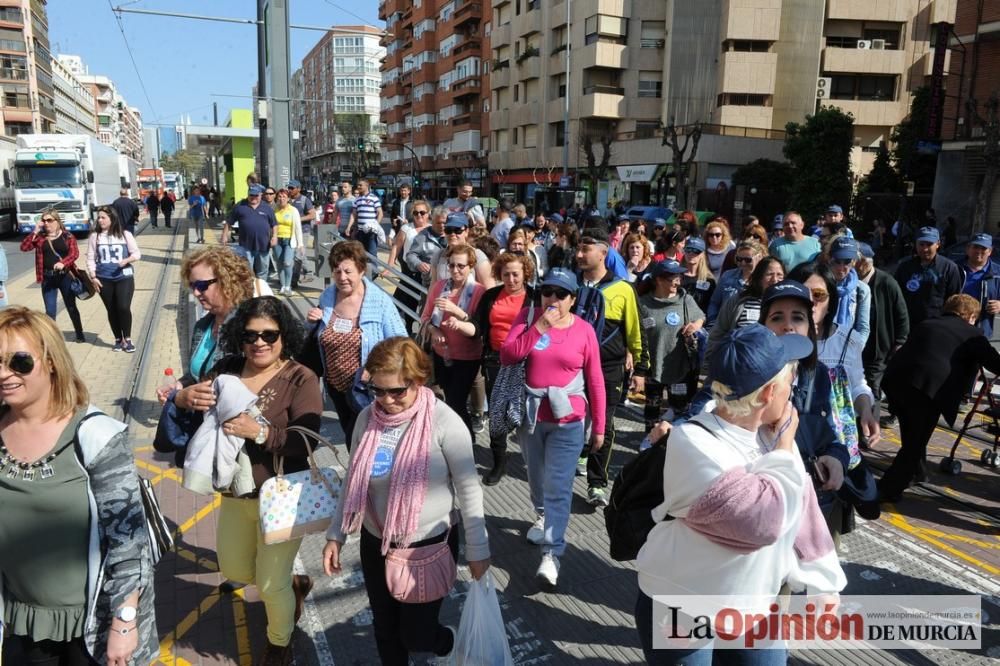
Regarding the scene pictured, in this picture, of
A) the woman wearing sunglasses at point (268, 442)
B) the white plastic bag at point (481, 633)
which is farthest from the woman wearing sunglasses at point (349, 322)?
the white plastic bag at point (481, 633)

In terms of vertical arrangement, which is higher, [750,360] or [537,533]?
[750,360]

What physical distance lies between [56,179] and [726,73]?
32700mm

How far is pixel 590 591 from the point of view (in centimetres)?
A: 390

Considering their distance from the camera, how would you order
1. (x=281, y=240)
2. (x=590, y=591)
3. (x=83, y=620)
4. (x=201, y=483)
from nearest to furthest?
(x=83, y=620), (x=201, y=483), (x=590, y=591), (x=281, y=240)

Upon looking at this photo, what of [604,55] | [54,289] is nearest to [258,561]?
[54,289]

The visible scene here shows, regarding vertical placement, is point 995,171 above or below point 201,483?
above

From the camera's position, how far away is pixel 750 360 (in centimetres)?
199

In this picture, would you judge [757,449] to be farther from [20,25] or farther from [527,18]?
[20,25]

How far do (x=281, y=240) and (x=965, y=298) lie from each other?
9815 mm

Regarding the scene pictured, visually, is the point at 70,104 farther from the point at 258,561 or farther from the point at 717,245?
the point at 258,561

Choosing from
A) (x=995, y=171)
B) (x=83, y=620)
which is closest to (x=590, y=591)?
(x=83, y=620)

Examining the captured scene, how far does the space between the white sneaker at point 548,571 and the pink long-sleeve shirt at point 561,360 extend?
766mm

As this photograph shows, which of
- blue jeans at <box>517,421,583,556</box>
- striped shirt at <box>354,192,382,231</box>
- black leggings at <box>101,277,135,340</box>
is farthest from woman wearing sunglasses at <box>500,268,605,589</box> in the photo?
striped shirt at <box>354,192,382,231</box>

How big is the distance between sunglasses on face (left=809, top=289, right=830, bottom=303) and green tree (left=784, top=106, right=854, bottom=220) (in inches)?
1196
